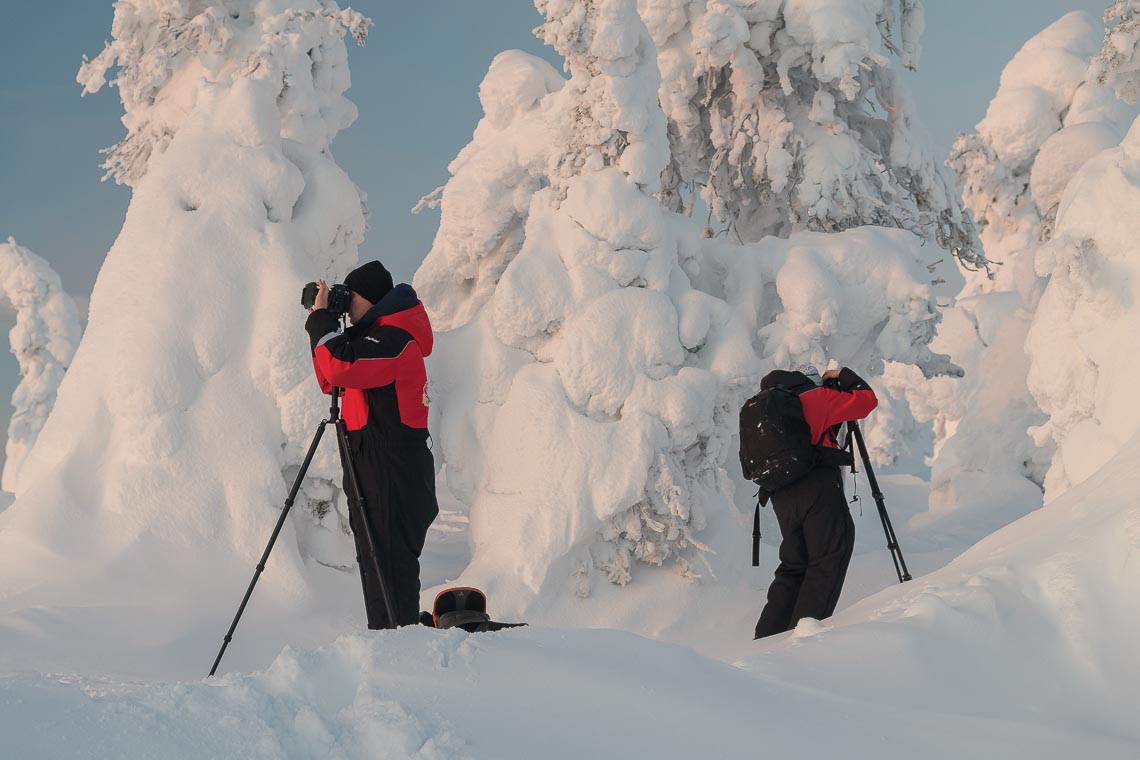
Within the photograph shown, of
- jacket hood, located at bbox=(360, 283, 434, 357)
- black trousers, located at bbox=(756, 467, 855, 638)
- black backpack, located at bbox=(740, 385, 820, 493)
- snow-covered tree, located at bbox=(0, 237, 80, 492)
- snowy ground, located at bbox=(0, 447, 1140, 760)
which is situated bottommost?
snowy ground, located at bbox=(0, 447, 1140, 760)

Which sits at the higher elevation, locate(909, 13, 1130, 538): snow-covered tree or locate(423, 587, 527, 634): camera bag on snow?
locate(909, 13, 1130, 538): snow-covered tree

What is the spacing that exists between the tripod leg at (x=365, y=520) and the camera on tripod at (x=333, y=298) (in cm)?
57

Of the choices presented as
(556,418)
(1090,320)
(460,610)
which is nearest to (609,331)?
(556,418)

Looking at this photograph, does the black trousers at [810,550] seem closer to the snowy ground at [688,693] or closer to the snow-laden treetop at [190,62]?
the snowy ground at [688,693]

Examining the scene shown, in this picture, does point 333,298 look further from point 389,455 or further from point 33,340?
point 33,340

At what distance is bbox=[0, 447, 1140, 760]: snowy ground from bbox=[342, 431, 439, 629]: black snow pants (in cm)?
208

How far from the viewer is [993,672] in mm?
3189

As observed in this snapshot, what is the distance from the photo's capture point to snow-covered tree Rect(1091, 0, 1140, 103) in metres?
6.85

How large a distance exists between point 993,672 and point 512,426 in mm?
4271

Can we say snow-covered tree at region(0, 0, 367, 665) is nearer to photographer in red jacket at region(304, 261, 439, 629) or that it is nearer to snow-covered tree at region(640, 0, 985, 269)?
photographer in red jacket at region(304, 261, 439, 629)

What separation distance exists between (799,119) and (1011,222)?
30.6 ft

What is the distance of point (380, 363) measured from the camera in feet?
15.8

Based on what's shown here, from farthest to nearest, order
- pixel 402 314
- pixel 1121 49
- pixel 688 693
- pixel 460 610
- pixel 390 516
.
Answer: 1. pixel 1121 49
2. pixel 402 314
3. pixel 390 516
4. pixel 460 610
5. pixel 688 693

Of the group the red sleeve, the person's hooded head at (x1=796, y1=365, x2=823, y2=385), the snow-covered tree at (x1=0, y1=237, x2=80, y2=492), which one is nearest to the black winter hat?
the red sleeve
